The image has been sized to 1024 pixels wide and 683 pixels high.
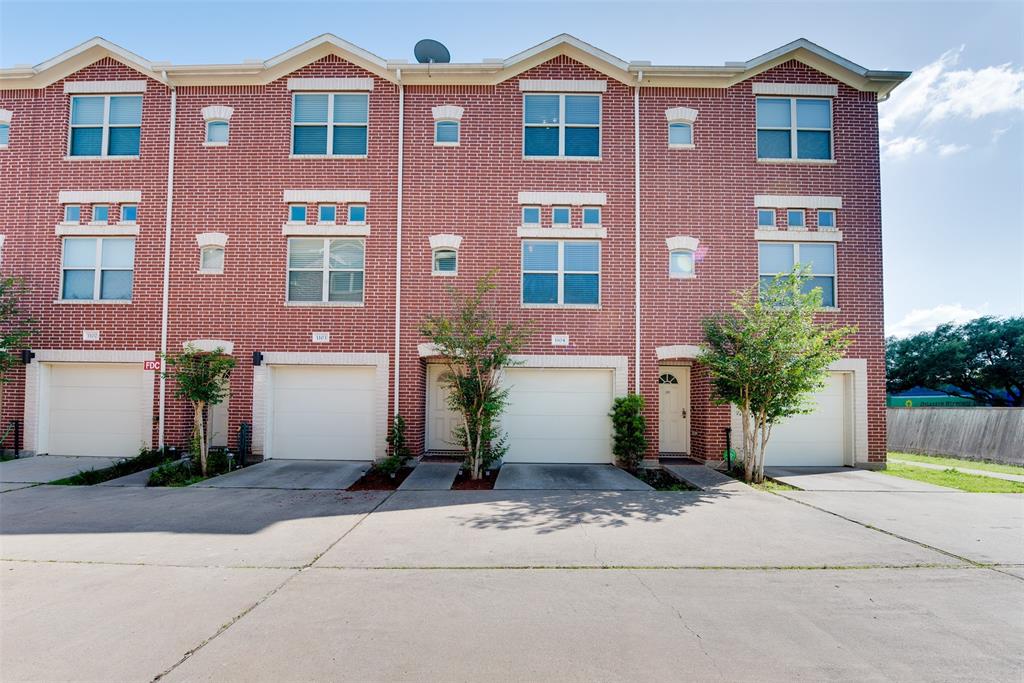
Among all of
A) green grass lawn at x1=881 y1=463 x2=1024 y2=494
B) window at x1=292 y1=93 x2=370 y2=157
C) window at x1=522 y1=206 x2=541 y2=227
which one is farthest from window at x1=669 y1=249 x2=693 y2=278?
window at x1=292 y1=93 x2=370 y2=157

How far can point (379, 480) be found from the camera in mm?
9867

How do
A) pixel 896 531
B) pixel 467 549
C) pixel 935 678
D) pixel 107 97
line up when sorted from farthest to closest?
pixel 107 97 < pixel 896 531 < pixel 467 549 < pixel 935 678

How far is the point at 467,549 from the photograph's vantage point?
5.96 meters

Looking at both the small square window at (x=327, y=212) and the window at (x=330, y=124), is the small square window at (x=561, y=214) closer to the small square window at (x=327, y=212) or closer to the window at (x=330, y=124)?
the window at (x=330, y=124)

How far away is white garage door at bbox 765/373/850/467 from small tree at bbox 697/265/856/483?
2.16m

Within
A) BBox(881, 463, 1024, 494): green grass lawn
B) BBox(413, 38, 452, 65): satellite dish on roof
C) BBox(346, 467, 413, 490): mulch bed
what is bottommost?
BBox(881, 463, 1024, 494): green grass lawn

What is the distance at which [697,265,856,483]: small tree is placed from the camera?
9719 millimetres

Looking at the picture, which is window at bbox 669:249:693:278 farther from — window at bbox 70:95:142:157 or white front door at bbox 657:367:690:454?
window at bbox 70:95:142:157

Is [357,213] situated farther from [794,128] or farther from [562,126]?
[794,128]

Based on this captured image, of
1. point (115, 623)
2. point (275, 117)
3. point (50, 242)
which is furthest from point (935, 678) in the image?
point (50, 242)

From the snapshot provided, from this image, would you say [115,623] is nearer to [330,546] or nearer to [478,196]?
[330,546]

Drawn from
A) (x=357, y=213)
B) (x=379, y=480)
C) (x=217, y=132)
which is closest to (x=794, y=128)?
(x=357, y=213)

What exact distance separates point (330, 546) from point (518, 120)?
10.3 metres

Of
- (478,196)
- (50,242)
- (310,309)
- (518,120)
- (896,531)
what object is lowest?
(896,531)
